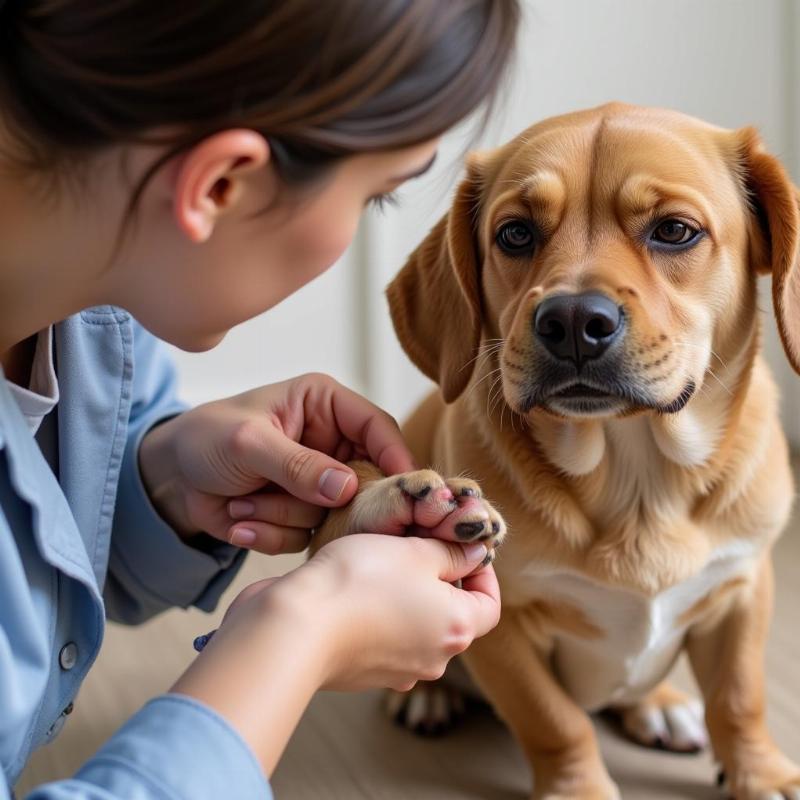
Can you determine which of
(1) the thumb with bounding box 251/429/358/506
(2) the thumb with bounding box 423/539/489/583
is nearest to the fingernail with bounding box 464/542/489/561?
(2) the thumb with bounding box 423/539/489/583

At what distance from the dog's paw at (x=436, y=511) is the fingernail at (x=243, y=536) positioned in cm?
21

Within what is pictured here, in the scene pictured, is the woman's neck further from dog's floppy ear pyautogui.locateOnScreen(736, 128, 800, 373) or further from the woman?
dog's floppy ear pyautogui.locateOnScreen(736, 128, 800, 373)

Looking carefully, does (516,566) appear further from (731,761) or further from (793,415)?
(793,415)

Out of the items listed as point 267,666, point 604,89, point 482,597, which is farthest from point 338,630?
point 604,89

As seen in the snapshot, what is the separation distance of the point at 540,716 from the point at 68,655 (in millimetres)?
534

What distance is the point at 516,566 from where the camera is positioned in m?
1.13

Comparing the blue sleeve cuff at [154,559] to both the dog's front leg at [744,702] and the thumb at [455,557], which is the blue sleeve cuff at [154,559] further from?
the dog's front leg at [744,702]

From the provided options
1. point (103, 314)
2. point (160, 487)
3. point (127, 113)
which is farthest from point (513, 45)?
point (160, 487)

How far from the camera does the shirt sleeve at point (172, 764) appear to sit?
648 millimetres

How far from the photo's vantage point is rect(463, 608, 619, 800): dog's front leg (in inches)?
46.9

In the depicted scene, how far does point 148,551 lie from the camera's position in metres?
1.16

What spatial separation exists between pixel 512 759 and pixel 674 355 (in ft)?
1.90

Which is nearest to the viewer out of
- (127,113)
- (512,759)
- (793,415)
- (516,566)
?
(127,113)

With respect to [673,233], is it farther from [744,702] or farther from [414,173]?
[744,702]
